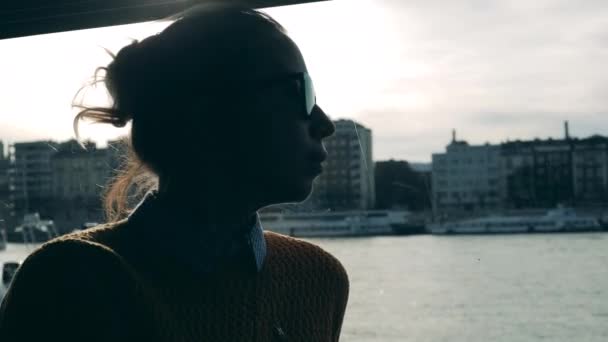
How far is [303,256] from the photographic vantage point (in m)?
0.80

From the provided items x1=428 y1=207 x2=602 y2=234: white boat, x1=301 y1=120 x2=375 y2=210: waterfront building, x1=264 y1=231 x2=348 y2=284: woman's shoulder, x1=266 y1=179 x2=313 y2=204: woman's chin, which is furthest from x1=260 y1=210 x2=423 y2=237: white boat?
x1=266 y1=179 x2=313 y2=204: woman's chin

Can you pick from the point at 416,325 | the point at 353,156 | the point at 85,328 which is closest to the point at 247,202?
the point at 85,328

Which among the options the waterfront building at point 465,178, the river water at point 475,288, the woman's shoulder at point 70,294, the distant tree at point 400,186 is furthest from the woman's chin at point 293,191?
the waterfront building at point 465,178

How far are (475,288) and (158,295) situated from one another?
2.99 meters

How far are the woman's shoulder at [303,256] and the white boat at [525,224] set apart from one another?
1188 mm

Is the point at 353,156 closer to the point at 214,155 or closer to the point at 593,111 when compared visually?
the point at 593,111

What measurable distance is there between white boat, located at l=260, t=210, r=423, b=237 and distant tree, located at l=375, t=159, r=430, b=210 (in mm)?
43

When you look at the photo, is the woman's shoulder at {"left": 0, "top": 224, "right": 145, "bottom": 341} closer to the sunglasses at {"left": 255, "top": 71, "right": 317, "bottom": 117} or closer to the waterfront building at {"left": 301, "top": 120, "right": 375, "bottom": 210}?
the sunglasses at {"left": 255, "top": 71, "right": 317, "bottom": 117}

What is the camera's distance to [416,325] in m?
2.88

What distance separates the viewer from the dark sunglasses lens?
704 mm

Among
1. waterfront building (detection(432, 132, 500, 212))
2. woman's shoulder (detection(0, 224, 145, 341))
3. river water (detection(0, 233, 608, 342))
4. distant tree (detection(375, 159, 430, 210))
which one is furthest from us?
waterfront building (detection(432, 132, 500, 212))

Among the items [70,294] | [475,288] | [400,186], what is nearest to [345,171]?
[400,186]

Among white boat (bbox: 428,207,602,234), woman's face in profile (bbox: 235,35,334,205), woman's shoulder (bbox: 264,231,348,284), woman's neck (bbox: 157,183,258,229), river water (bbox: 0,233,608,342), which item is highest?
woman's face in profile (bbox: 235,35,334,205)

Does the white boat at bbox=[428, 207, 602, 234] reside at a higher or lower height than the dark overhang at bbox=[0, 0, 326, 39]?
lower
